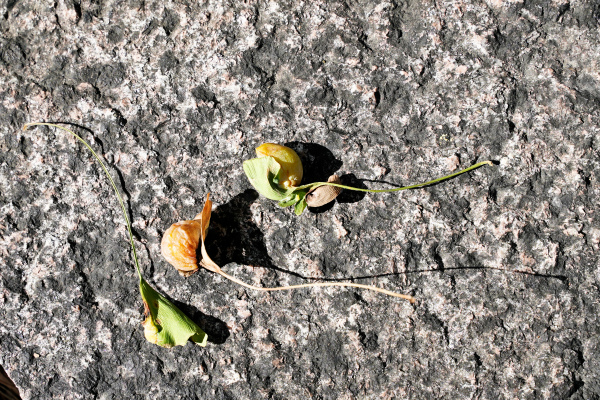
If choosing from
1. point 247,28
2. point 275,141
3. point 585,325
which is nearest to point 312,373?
point 275,141

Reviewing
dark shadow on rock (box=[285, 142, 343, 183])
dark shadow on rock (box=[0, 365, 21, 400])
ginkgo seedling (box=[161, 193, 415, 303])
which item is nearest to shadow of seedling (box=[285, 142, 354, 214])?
dark shadow on rock (box=[285, 142, 343, 183])

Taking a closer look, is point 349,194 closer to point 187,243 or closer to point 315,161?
point 315,161

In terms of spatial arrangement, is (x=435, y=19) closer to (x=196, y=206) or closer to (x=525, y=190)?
(x=525, y=190)

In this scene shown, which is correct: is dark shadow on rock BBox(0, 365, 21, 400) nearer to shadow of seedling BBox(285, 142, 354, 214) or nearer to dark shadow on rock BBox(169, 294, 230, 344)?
dark shadow on rock BBox(169, 294, 230, 344)

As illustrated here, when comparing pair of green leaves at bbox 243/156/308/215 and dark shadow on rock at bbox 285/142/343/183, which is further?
dark shadow on rock at bbox 285/142/343/183

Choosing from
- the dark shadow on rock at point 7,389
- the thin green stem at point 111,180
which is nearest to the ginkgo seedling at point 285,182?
the thin green stem at point 111,180

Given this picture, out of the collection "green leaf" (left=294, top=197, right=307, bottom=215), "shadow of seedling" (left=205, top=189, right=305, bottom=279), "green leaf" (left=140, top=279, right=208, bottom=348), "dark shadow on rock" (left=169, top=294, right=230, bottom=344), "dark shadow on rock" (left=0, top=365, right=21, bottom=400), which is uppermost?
"green leaf" (left=294, top=197, right=307, bottom=215)
